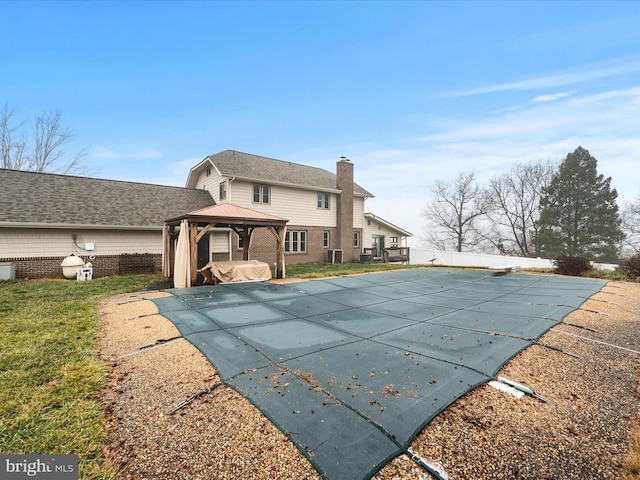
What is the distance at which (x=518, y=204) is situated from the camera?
106 feet

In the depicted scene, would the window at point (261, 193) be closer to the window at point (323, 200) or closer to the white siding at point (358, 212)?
the window at point (323, 200)

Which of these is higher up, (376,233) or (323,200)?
(323,200)

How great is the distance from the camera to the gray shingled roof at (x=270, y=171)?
16.6 metres

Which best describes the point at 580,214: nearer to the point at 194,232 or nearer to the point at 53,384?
the point at 194,232

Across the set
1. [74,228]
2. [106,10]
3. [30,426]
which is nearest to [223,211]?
[74,228]

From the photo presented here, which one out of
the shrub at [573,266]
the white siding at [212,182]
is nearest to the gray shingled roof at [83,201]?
the white siding at [212,182]

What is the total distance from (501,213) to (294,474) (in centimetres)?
3762

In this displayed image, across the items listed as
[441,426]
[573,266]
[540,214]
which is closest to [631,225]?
[540,214]

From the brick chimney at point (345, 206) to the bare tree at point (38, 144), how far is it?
21767 mm

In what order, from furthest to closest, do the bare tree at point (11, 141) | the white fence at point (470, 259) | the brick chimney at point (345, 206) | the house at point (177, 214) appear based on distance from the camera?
the bare tree at point (11, 141), the white fence at point (470, 259), the brick chimney at point (345, 206), the house at point (177, 214)

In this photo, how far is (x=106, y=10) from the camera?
10.2 meters

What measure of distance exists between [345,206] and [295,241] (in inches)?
181

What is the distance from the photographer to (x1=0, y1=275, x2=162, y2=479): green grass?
238 centimetres

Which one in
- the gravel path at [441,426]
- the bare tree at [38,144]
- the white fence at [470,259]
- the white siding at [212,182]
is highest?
the bare tree at [38,144]
